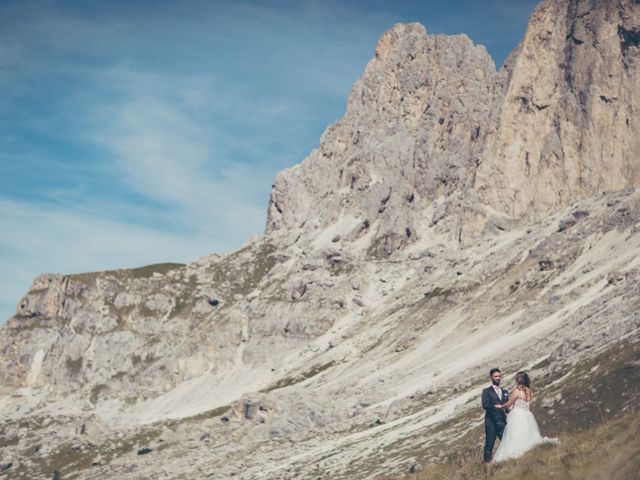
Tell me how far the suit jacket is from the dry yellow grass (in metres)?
1.79

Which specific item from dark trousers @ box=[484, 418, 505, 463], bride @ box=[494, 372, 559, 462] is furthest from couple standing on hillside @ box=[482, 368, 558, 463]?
dark trousers @ box=[484, 418, 505, 463]

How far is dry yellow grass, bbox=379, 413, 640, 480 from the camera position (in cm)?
2662

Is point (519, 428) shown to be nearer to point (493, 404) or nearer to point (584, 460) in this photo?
point (493, 404)

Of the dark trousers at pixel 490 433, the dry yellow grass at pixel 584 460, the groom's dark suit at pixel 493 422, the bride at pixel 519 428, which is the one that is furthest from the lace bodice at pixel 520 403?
the dark trousers at pixel 490 433

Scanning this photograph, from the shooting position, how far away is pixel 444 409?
106 m

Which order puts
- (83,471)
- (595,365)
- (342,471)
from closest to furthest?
(595,365) < (342,471) < (83,471)

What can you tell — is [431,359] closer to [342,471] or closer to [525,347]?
[525,347]

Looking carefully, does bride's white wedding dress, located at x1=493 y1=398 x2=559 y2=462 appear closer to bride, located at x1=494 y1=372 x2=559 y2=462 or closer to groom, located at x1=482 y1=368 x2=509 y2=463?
bride, located at x1=494 y1=372 x2=559 y2=462

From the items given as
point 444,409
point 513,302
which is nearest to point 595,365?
point 444,409

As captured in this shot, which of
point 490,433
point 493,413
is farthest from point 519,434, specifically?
point 490,433

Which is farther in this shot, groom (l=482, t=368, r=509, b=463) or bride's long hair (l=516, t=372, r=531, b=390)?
groom (l=482, t=368, r=509, b=463)

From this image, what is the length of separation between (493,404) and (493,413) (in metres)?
0.73

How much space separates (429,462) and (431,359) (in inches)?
3176

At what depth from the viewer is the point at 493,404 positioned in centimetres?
3156
